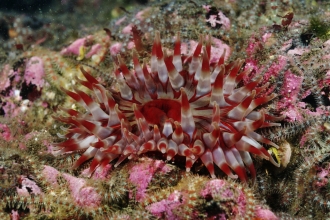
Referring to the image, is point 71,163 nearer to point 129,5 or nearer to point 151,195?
point 151,195

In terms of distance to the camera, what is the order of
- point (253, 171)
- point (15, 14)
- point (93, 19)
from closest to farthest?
point (253, 171), point (93, 19), point (15, 14)

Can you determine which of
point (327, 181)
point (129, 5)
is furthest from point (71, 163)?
point (129, 5)

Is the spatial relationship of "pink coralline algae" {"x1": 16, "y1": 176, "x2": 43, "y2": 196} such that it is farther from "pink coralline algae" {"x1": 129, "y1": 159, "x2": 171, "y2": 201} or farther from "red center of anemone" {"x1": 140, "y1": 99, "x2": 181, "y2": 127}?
"red center of anemone" {"x1": 140, "y1": 99, "x2": 181, "y2": 127}

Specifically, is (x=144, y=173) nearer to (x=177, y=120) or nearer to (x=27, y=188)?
(x=177, y=120)

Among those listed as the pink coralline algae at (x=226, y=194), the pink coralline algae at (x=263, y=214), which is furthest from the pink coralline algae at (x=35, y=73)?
the pink coralline algae at (x=263, y=214)

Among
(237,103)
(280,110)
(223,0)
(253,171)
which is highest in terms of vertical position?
(223,0)

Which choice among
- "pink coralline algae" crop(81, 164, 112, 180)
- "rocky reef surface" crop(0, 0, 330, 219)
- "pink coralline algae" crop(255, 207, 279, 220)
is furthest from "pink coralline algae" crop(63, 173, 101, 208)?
"pink coralline algae" crop(255, 207, 279, 220)
